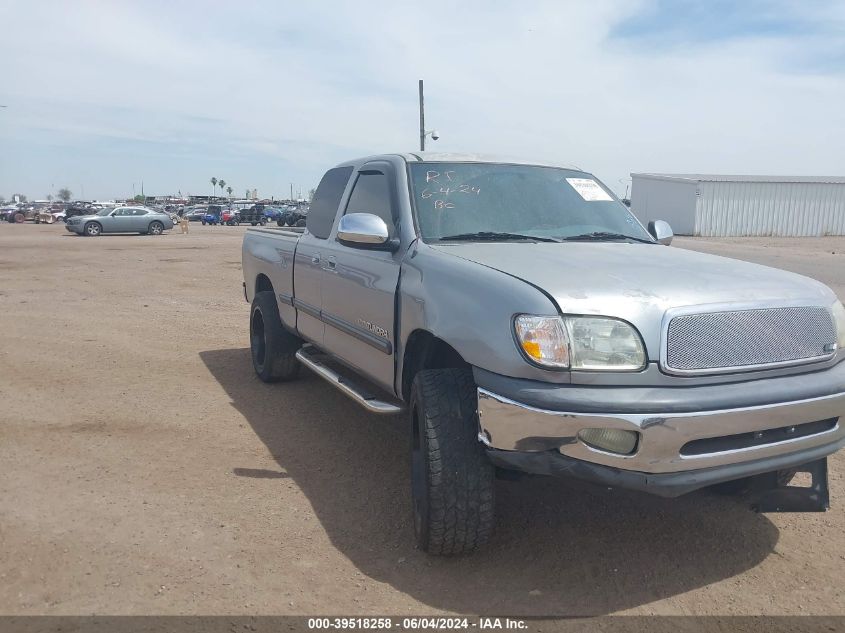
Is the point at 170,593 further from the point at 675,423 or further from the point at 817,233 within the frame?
the point at 817,233

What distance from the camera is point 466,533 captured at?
325cm

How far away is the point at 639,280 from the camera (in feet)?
10.3

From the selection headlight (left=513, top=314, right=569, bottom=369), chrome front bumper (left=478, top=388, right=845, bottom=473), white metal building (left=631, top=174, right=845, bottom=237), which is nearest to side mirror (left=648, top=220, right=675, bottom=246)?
chrome front bumper (left=478, top=388, right=845, bottom=473)

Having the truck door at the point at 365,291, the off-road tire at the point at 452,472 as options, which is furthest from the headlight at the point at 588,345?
the truck door at the point at 365,291

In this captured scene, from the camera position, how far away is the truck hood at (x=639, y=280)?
9.56ft

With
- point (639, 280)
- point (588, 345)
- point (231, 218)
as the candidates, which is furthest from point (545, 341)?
point (231, 218)

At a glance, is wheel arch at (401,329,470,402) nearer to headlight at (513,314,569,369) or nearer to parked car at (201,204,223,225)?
headlight at (513,314,569,369)

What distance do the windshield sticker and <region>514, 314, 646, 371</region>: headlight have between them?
1.93 metres

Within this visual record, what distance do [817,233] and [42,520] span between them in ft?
154

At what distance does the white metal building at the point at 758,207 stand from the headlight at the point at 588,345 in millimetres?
41583

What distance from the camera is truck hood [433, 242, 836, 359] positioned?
2.91m

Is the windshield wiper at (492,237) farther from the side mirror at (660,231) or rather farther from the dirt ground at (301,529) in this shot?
the dirt ground at (301,529)

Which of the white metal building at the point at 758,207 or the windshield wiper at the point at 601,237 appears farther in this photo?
the white metal building at the point at 758,207

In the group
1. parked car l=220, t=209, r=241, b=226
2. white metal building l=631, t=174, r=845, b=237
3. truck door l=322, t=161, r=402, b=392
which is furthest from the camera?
parked car l=220, t=209, r=241, b=226
